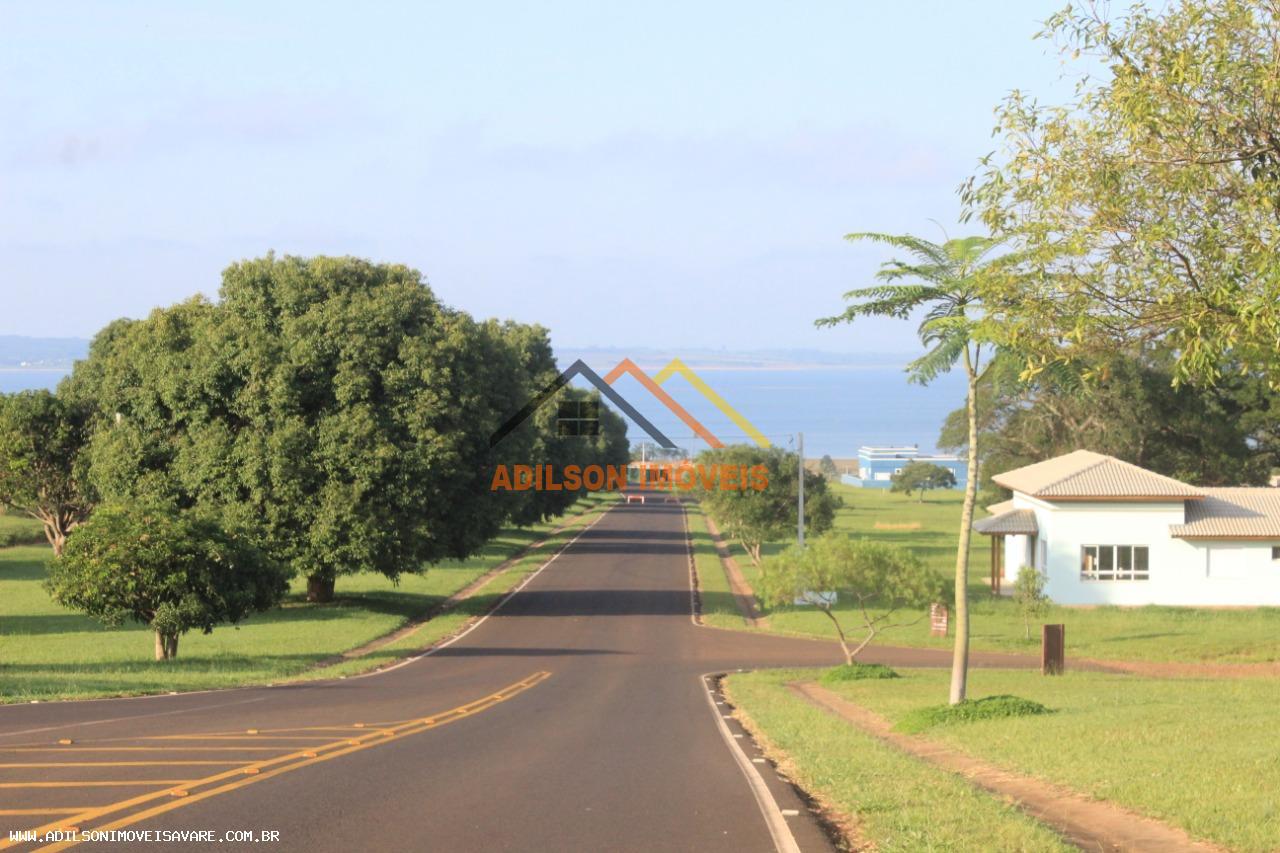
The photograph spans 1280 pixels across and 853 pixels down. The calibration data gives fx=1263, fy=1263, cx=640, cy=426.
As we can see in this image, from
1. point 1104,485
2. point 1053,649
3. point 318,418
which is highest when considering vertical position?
point 318,418

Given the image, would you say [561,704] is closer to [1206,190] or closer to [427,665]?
[427,665]

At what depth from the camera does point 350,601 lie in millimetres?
47438

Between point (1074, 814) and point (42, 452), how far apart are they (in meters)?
55.6

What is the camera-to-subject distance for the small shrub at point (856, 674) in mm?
29222

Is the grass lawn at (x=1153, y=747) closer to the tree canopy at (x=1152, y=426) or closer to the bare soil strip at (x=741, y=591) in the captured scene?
the bare soil strip at (x=741, y=591)

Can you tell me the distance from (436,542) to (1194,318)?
→ 34666 mm

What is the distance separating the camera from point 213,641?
35.2 m

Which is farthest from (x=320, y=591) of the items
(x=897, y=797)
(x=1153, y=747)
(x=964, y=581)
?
(x=897, y=797)

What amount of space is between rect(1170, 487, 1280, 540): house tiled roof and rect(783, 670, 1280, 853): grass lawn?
26.8 m

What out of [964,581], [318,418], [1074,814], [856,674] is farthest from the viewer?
[318,418]

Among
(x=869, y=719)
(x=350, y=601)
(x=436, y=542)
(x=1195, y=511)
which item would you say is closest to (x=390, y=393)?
(x=436, y=542)

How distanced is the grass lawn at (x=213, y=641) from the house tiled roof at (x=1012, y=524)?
20.8m

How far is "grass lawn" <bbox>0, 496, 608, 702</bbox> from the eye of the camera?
23656 millimetres

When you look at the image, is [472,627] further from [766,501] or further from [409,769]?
[409,769]
